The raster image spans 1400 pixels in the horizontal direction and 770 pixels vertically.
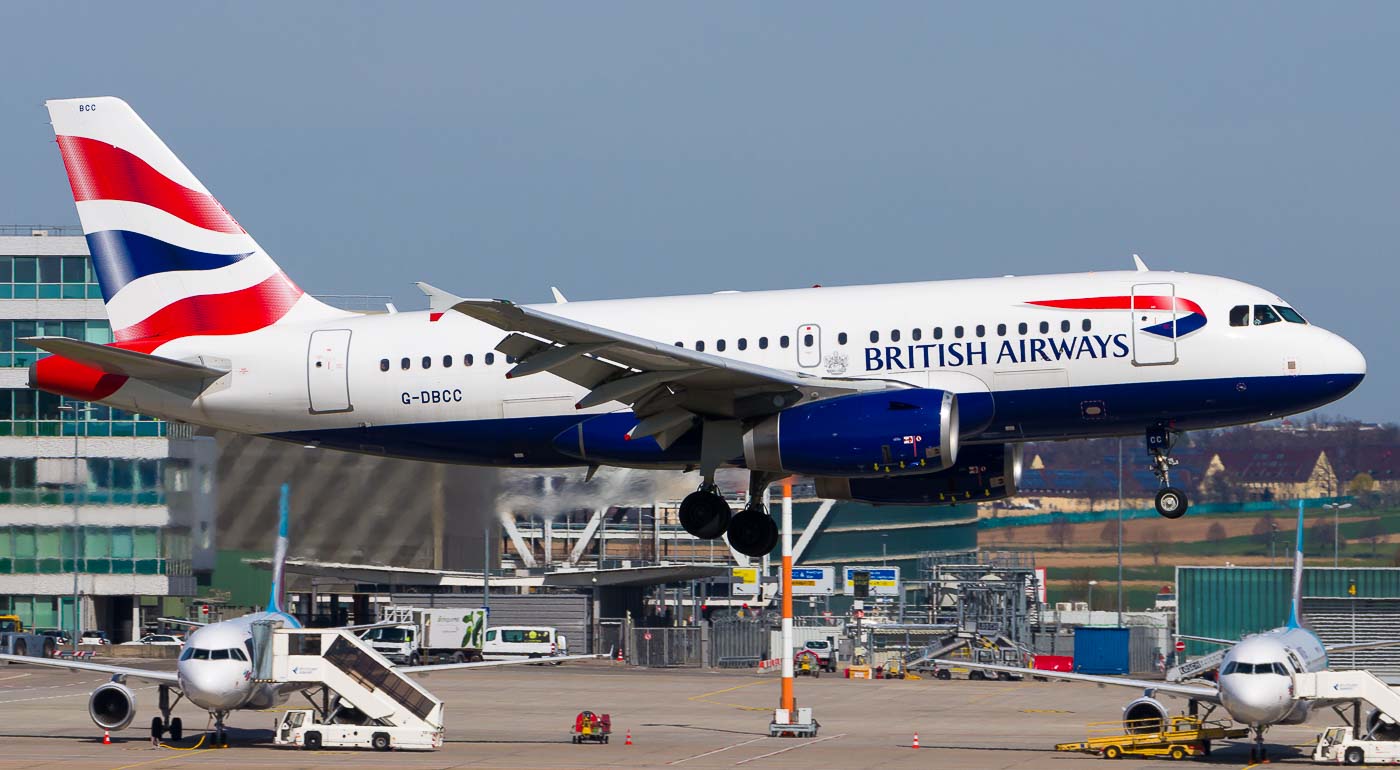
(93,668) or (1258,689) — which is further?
(93,668)

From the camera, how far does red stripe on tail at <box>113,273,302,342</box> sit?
3625 cm

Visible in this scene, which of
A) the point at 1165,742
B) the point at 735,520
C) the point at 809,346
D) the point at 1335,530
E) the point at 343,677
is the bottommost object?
the point at 1165,742

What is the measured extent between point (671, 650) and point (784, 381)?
45804mm

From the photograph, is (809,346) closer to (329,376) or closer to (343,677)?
(329,376)

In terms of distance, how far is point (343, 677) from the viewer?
1683 inches

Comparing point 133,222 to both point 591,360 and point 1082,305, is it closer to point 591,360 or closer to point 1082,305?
point 591,360

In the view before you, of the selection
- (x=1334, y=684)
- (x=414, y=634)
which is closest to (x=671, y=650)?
(x=414, y=634)

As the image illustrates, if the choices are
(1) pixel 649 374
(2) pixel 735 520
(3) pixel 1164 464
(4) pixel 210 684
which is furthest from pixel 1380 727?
(4) pixel 210 684

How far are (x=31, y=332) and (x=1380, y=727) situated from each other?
200ft

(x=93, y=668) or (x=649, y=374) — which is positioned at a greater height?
(x=649, y=374)

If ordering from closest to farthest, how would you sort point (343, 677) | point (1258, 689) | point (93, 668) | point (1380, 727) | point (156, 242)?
1. point (156, 242)
2. point (1380, 727)
3. point (1258, 689)
4. point (343, 677)
5. point (93, 668)

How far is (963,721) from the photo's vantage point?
49.8 metres

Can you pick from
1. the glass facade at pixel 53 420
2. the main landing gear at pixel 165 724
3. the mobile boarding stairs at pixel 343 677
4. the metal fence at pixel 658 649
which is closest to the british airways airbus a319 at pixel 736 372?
the mobile boarding stairs at pixel 343 677

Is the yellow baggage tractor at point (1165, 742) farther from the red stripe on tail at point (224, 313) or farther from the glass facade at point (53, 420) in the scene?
the glass facade at point (53, 420)
